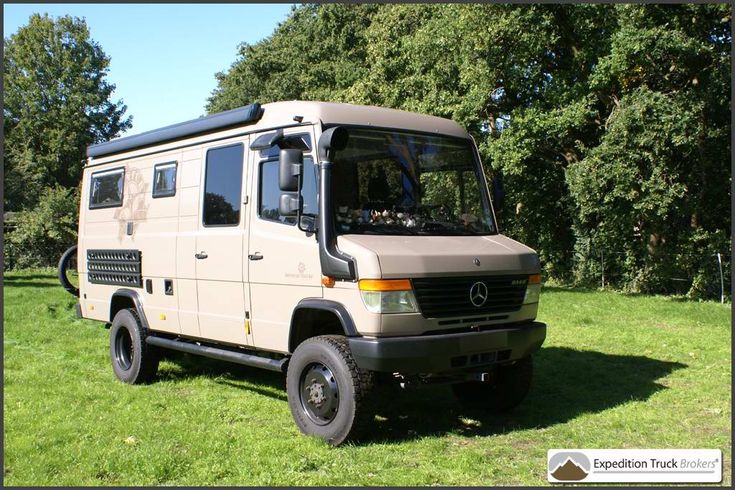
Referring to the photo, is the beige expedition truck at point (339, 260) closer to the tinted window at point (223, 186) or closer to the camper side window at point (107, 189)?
the tinted window at point (223, 186)

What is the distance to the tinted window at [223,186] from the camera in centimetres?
729

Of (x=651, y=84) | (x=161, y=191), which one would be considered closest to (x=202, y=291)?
(x=161, y=191)

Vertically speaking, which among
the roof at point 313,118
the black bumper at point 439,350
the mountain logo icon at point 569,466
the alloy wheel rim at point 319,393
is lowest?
the mountain logo icon at point 569,466

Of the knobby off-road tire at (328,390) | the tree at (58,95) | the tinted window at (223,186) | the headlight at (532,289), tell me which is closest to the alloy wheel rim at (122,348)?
the tinted window at (223,186)

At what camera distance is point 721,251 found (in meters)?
18.2

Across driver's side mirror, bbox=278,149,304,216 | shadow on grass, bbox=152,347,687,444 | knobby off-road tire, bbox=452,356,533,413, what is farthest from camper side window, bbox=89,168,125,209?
knobby off-road tire, bbox=452,356,533,413

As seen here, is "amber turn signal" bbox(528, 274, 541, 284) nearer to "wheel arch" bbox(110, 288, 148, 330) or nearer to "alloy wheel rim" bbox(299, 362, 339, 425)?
"alloy wheel rim" bbox(299, 362, 339, 425)

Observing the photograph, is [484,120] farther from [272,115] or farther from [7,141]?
[7,141]

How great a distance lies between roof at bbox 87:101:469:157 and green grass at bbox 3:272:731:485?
9.44 feet

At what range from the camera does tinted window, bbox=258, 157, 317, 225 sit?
636 centimetres

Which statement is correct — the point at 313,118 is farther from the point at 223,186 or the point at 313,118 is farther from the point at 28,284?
the point at 28,284

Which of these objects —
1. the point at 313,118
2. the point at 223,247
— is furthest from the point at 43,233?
→ the point at 313,118

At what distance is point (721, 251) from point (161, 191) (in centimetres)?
1509

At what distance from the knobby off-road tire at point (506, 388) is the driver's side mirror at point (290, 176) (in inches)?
103
